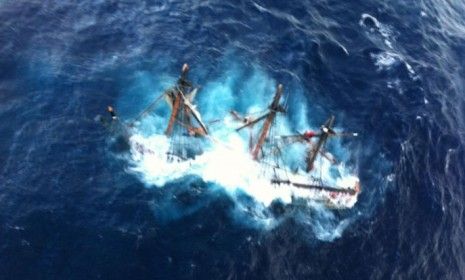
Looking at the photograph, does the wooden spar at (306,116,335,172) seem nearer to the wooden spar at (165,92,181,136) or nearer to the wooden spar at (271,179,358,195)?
the wooden spar at (271,179,358,195)

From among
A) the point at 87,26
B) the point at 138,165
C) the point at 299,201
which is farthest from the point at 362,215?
the point at 87,26

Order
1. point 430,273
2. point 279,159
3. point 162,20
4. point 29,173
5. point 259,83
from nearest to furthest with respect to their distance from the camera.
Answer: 1. point 29,173
2. point 430,273
3. point 279,159
4. point 259,83
5. point 162,20

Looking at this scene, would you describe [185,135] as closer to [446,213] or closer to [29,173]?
[29,173]

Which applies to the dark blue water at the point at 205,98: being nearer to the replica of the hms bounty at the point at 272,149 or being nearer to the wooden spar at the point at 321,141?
the replica of the hms bounty at the point at 272,149

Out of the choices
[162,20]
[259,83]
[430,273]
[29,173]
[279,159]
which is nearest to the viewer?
[29,173]

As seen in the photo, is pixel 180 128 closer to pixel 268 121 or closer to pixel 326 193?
pixel 268 121

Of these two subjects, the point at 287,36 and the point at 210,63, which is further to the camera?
the point at 287,36

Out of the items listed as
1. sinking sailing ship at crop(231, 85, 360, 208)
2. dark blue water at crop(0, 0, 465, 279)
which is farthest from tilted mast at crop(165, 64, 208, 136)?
dark blue water at crop(0, 0, 465, 279)

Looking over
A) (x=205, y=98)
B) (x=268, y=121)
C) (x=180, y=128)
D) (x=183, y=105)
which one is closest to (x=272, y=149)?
(x=268, y=121)
